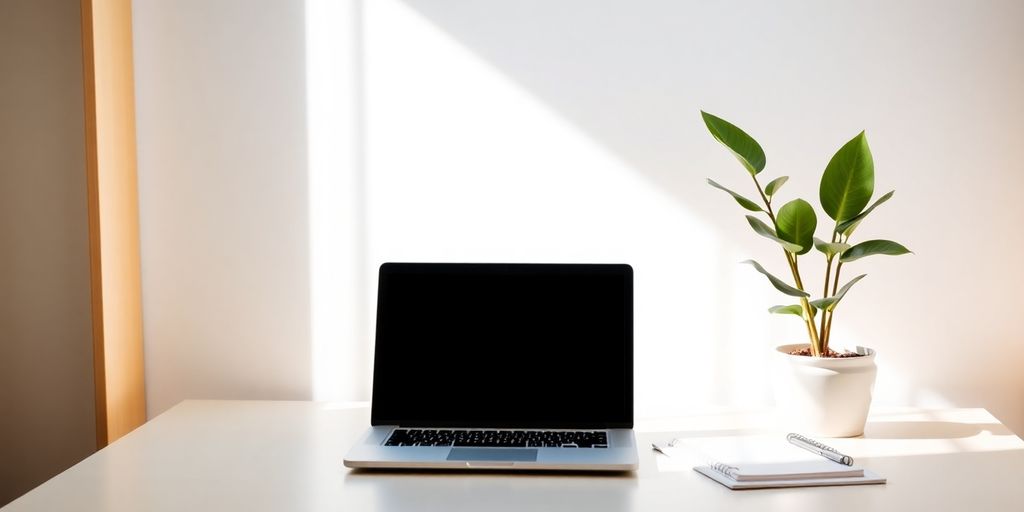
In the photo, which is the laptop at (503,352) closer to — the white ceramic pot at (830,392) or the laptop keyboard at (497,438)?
the laptop keyboard at (497,438)

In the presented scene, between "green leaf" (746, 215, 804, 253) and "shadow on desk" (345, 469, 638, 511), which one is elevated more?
"green leaf" (746, 215, 804, 253)

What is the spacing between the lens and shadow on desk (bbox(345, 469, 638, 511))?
39.3 inches

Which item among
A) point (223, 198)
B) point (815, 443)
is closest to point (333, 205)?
point (223, 198)

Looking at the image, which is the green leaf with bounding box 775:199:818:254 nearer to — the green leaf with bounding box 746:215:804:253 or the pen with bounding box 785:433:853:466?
the green leaf with bounding box 746:215:804:253

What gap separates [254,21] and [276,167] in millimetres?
269

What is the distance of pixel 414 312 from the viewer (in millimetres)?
1301

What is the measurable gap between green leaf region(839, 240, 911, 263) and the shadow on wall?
261 mm

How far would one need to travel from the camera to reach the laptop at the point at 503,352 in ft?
4.09

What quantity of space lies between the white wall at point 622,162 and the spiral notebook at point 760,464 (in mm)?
222

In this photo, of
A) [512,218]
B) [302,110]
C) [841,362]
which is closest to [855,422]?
[841,362]

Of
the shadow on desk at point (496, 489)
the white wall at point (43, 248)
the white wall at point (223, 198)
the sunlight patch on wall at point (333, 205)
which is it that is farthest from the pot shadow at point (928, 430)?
the white wall at point (43, 248)

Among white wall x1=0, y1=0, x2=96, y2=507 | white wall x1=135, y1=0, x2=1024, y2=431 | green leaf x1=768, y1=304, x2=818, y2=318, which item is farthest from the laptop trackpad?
white wall x1=0, y1=0, x2=96, y2=507

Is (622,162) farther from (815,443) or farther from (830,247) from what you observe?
(815,443)

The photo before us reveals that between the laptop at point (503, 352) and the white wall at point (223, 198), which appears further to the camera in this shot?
the white wall at point (223, 198)
